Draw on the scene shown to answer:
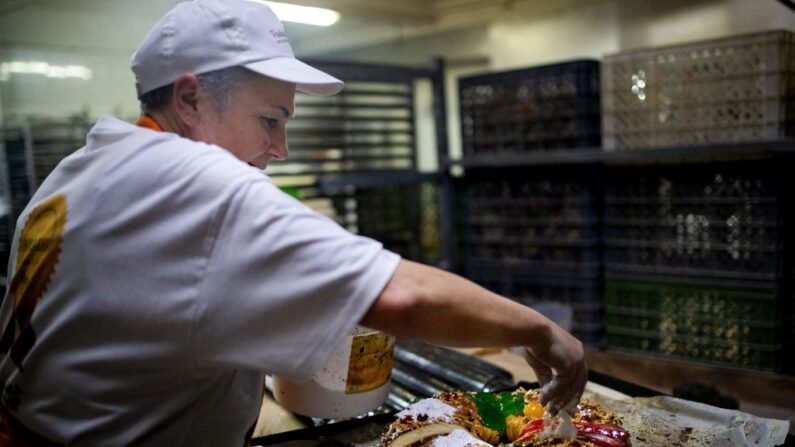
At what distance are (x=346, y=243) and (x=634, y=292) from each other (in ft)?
7.63

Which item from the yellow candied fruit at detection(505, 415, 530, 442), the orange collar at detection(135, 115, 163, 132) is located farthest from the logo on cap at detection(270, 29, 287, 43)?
the yellow candied fruit at detection(505, 415, 530, 442)

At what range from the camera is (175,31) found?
103cm

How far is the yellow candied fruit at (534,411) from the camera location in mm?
1290

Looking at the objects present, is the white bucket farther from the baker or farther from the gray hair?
the gray hair

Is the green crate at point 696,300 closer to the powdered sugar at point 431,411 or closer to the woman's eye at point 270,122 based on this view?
the powdered sugar at point 431,411

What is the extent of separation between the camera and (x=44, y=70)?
2.52 metres

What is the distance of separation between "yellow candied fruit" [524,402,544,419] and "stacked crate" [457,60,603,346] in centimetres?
169

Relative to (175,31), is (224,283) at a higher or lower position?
lower

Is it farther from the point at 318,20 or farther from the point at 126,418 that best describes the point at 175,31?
the point at 318,20

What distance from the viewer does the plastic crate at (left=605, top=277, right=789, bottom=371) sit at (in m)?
2.43

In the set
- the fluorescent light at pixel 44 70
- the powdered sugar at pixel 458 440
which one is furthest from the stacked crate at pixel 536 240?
the fluorescent light at pixel 44 70

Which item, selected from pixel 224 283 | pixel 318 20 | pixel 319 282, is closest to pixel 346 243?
pixel 319 282

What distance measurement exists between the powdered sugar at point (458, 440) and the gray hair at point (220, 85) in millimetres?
745

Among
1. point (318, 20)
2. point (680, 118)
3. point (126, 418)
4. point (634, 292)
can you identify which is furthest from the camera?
point (318, 20)
